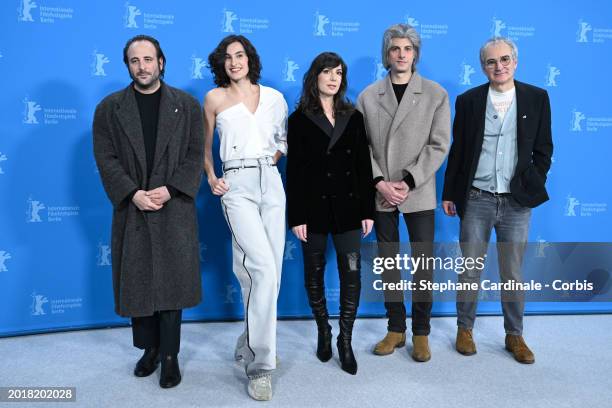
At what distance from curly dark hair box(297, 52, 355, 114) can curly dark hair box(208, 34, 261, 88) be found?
0.28 meters

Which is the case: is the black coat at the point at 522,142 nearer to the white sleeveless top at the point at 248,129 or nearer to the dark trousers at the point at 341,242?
the dark trousers at the point at 341,242

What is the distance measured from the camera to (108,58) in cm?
322

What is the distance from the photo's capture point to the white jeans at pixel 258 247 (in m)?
2.44

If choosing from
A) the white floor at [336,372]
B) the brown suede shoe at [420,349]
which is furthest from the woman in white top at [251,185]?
the brown suede shoe at [420,349]

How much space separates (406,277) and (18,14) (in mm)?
3008

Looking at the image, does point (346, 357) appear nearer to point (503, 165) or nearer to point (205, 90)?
point (503, 165)

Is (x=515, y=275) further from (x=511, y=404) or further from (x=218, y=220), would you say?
(x=218, y=220)

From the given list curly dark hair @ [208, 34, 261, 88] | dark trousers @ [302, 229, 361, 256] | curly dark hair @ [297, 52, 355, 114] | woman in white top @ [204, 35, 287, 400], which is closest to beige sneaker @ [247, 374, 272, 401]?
woman in white top @ [204, 35, 287, 400]

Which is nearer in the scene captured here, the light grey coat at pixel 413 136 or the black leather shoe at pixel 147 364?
the black leather shoe at pixel 147 364

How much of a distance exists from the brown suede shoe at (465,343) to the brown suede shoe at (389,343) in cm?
32

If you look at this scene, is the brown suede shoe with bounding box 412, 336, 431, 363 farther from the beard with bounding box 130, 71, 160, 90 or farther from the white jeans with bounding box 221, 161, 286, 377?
the beard with bounding box 130, 71, 160, 90

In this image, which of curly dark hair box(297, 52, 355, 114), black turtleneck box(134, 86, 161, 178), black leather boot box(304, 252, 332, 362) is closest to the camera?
black turtleneck box(134, 86, 161, 178)

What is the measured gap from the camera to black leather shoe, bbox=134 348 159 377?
2619mm

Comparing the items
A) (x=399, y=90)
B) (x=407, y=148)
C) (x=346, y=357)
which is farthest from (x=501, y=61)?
(x=346, y=357)
